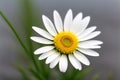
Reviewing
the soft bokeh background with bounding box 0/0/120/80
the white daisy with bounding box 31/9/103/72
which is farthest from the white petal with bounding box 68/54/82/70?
the soft bokeh background with bounding box 0/0/120/80

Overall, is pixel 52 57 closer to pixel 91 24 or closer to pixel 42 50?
pixel 42 50

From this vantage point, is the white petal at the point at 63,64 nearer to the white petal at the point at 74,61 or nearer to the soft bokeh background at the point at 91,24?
the white petal at the point at 74,61

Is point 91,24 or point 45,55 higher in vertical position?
point 91,24

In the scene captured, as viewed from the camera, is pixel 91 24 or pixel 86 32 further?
pixel 91 24

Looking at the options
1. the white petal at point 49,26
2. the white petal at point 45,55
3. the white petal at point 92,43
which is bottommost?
the white petal at point 92,43

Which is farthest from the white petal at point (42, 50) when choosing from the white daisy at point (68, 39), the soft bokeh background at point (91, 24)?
the soft bokeh background at point (91, 24)

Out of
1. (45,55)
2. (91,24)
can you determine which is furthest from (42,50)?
(91,24)
